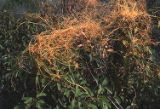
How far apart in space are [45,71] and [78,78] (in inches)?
11.0

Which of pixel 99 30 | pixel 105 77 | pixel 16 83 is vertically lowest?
pixel 16 83

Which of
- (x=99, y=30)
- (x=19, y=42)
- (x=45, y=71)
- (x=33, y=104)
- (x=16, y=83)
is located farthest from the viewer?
A: (x=19, y=42)

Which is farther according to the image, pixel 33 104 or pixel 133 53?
pixel 133 53

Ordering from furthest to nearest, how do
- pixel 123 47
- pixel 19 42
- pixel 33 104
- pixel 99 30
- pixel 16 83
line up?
pixel 19 42 → pixel 16 83 → pixel 99 30 → pixel 123 47 → pixel 33 104

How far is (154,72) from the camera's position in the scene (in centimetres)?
220

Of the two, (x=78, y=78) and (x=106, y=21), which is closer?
(x=78, y=78)

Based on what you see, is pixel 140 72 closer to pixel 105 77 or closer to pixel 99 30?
pixel 105 77

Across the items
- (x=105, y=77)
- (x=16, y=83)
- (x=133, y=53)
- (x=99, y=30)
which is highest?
(x=99, y=30)

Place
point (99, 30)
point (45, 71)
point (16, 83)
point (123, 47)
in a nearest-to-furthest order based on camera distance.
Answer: point (45, 71), point (123, 47), point (99, 30), point (16, 83)

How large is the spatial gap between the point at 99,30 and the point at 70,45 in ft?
1.10

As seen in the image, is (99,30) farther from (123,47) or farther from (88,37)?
(123,47)

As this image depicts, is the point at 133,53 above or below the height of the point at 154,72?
above

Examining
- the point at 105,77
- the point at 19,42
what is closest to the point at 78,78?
the point at 105,77

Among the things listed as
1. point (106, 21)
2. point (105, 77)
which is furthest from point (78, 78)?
point (106, 21)
